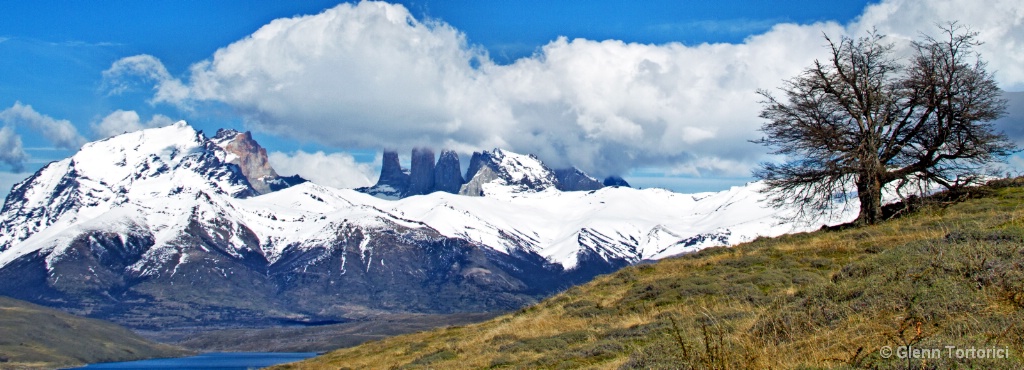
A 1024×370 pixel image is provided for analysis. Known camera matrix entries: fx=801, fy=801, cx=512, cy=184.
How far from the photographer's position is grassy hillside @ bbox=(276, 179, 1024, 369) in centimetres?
1302

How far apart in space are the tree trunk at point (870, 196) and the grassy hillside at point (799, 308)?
2.02 m

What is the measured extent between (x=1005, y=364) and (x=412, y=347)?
29808 millimetres

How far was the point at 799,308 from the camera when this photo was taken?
1705 centimetres

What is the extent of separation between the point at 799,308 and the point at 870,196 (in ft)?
76.0

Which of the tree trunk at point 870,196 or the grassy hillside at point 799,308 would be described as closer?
the grassy hillside at point 799,308

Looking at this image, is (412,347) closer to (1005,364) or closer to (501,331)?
(501,331)

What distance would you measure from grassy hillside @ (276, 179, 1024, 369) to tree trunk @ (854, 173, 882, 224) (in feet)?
6.64

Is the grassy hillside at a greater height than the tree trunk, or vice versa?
the tree trunk

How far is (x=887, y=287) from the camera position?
51.8ft

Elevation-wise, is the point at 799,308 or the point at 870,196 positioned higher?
the point at 870,196

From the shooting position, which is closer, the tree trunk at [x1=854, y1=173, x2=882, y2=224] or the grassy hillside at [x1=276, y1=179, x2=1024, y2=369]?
the grassy hillside at [x1=276, y1=179, x2=1024, y2=369]

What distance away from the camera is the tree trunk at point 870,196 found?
36750 millimetres

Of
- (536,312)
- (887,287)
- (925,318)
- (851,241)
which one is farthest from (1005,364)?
(536,312)

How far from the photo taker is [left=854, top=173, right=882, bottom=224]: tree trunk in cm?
3675
